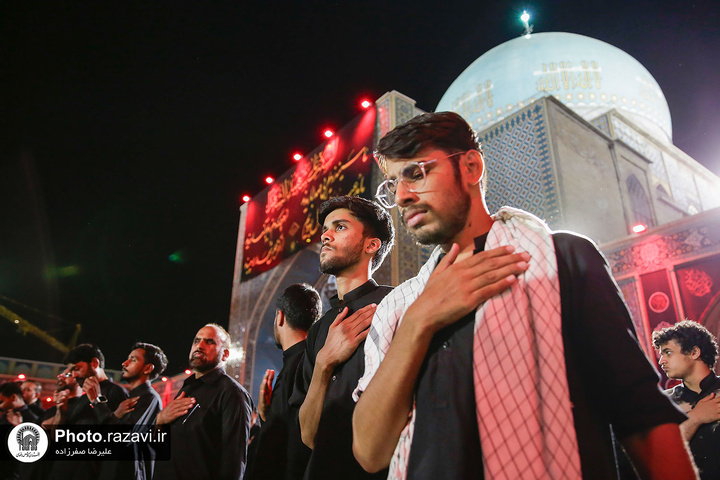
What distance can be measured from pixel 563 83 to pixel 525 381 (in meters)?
11.6

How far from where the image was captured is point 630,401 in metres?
0.81

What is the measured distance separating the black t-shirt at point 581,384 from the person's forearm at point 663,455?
0.02 meters

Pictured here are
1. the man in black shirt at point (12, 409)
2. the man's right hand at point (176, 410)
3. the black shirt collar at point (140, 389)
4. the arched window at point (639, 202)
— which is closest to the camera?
the man's right hand at point (176, 410)

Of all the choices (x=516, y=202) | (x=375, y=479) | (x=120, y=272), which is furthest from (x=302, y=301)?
(x=120, y=272)

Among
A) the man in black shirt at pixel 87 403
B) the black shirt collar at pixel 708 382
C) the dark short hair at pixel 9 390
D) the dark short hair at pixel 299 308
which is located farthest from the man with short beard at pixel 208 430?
the dark short hair at pixel 9 390

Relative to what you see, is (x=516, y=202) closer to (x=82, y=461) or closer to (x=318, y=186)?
(x=318, y=186)

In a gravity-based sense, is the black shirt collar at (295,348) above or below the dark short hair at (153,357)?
below

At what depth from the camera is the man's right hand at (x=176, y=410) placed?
2.89 meters

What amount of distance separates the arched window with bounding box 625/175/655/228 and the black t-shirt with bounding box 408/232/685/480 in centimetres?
899

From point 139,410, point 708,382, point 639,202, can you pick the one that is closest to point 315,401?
point 708,382

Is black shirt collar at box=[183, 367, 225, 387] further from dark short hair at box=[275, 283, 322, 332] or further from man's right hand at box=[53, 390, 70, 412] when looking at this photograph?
man's right hand at box=[53, 390, 70, 412]

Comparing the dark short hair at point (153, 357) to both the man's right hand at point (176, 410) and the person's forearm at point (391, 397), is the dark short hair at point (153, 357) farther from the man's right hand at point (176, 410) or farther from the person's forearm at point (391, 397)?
the person's forearm at point (391, 397)

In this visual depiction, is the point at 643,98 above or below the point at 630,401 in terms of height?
above

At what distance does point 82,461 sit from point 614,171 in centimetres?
896
